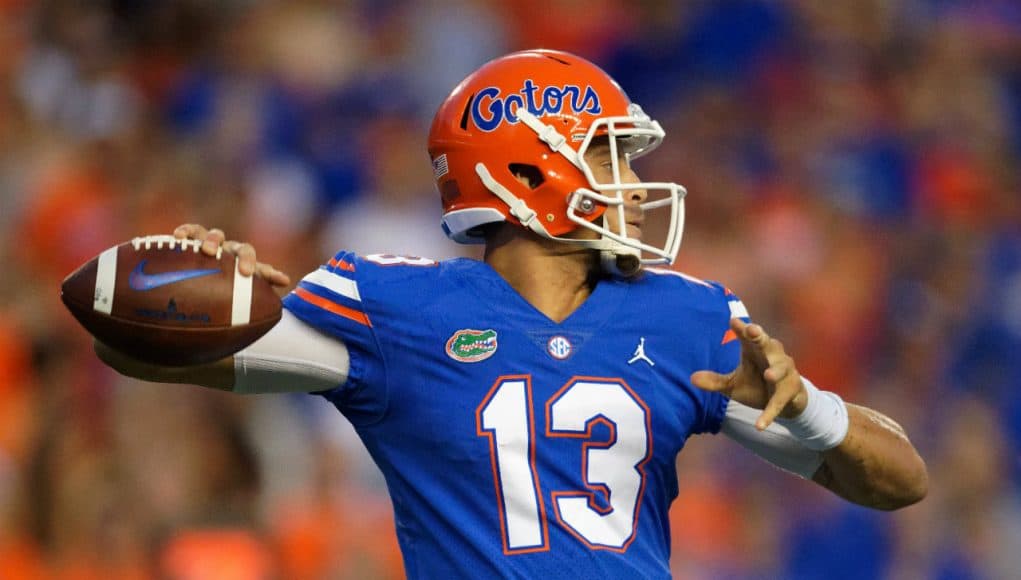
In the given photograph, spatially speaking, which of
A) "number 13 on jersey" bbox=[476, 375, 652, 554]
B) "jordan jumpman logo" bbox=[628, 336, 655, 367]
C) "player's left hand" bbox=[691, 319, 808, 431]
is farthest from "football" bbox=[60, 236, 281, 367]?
"player's left hand" bbox=[691, 319, 808, 431]

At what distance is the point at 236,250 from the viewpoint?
8.64 ft

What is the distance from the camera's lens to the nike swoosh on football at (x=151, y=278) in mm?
2518

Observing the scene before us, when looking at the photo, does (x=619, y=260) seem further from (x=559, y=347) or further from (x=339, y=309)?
(x=339, y=309)

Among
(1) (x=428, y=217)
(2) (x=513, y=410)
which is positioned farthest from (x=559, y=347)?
(1) (x=428, y=217)

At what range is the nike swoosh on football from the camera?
8.26ft

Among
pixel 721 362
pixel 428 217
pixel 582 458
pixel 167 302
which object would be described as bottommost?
pixel 428 217

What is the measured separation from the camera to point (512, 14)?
7.39 metres

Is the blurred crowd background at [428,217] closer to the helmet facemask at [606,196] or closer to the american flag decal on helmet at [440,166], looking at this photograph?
the american flag decal on helmet at [440,166]

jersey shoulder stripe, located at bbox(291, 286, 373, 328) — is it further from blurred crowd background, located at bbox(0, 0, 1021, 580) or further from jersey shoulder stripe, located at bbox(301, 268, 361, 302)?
blurred crowd background, located at bbox(0, 0, 1021, 580)

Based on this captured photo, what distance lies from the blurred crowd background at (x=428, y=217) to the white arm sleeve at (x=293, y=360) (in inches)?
67.0

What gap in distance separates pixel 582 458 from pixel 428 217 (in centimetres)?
353

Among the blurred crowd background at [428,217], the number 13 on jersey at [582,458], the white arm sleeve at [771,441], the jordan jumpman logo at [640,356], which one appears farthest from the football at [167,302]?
the blurred crowd background at [428,217]

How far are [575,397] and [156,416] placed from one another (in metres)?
2.29

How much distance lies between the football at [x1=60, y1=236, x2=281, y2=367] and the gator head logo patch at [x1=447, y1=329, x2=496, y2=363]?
360 mm
